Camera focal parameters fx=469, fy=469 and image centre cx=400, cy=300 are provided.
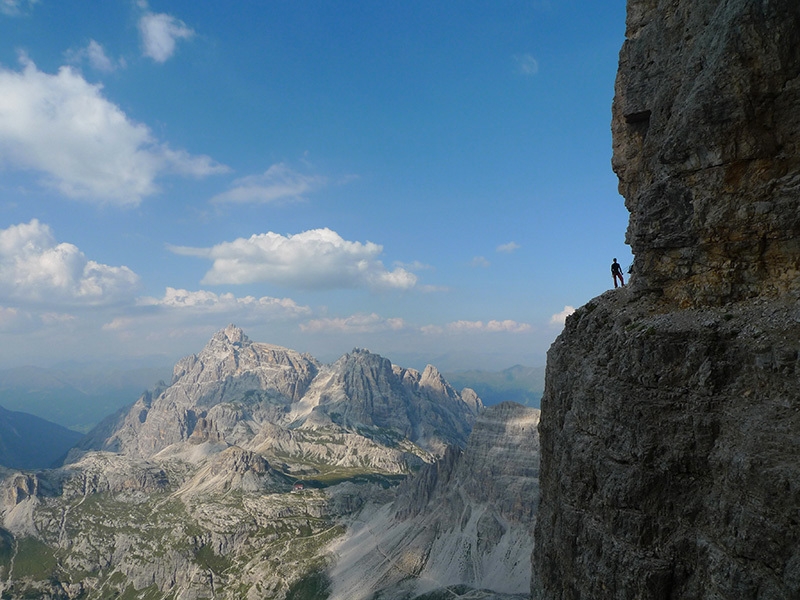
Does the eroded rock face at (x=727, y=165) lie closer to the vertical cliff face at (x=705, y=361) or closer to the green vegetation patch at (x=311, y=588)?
the vertical cliff face at (x=705, y=361)

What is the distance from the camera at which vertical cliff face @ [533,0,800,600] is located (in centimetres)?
1852

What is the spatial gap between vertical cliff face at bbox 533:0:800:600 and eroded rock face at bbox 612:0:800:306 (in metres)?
0.06

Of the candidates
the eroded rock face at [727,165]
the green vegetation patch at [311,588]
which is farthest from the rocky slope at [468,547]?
the eroded rock face at [727,165]

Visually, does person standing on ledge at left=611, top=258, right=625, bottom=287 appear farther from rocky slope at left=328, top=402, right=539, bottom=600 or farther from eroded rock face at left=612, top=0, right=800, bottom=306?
rocky slope at left=328, top=402, right=539, bottom=600

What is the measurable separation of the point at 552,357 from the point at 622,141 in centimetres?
1652

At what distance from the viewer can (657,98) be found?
92.5 feet

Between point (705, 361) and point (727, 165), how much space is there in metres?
9.39

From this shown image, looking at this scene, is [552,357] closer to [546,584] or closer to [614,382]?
[614,382]

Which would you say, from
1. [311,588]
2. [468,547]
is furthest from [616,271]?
[311,588]

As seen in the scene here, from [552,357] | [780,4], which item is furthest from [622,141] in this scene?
[552,357]

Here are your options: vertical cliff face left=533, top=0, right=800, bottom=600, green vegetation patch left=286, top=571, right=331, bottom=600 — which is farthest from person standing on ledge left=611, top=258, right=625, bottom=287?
green vegetation patch left=286, top=571, right=331, bottom=600

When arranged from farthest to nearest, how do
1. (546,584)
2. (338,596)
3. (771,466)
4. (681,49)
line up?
(338,596) < (546,584) < (681,49) < (771,466)

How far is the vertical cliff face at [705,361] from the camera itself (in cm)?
1852

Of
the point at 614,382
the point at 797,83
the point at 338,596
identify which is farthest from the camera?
the point at 338,596
